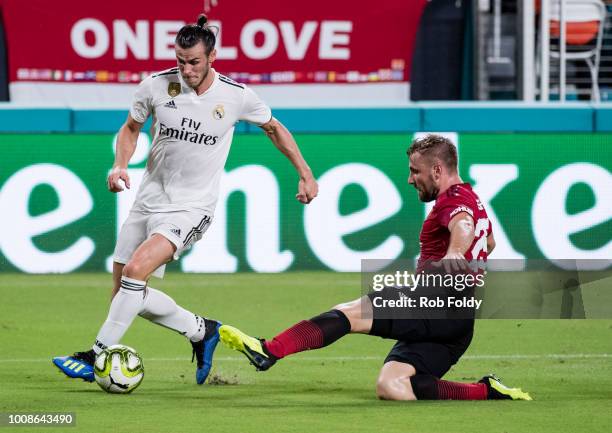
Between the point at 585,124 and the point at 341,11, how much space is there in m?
3.58

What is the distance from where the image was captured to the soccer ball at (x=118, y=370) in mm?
7461

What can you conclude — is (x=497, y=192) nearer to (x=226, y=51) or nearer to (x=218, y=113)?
(x=226, y=51)

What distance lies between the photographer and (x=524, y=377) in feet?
27.4

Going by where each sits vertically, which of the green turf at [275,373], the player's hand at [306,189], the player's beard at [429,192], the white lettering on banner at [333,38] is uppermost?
the white lettering on banner at [333,38]

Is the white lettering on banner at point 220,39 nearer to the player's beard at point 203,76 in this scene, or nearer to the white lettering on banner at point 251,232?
the white lettering on banner at point 251,232

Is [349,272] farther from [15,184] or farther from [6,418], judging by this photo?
[6,418]

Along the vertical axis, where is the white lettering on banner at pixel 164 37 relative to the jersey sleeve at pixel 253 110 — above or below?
above

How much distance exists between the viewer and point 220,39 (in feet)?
53.7

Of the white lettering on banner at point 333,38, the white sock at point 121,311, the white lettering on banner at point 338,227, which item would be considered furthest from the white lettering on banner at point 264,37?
the white sock at point 121,311

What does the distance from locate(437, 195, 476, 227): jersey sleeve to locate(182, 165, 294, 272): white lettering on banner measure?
20.7ft

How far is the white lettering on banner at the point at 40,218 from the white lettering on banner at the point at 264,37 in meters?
3.64

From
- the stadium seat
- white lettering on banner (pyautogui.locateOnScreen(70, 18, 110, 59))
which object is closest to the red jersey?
white lettering on banner (pyautogui.locateOnScreen(70, 18, 110, 59))

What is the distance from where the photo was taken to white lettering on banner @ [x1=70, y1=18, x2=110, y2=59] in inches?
640

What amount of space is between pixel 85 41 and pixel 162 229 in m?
8.78
